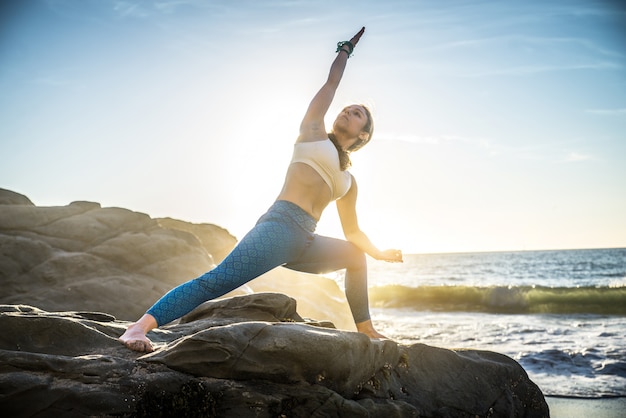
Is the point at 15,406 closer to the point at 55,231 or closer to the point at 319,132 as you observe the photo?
the point at 319,132

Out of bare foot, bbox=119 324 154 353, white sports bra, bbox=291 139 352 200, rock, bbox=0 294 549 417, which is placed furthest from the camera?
white sports bra, bbox=291 139 352 200

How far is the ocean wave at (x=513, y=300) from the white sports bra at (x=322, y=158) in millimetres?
24634

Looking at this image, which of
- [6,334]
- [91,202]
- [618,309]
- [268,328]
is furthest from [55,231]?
[618,309]

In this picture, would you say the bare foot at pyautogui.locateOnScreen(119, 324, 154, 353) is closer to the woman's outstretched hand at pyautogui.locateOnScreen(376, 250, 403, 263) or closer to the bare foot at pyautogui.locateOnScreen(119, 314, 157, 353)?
the bare foot at pyautogui.locateOnScreen(119, 314, 157, 353)

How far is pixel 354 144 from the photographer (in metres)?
5.02

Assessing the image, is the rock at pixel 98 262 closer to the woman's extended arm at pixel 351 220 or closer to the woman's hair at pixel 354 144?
the woman's extended arm at pixel 351 220

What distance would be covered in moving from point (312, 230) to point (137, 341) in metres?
1.92

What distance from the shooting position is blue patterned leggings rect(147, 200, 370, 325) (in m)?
4.16

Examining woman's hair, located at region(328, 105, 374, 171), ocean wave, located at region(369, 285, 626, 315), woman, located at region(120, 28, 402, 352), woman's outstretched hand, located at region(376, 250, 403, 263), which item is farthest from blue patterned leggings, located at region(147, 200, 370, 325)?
ocean wave, located at region(369, 285, 626, 315)

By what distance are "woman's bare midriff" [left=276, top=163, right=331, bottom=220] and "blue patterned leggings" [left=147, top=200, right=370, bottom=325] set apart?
0.23 ft

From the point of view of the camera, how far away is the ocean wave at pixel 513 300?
26.7m

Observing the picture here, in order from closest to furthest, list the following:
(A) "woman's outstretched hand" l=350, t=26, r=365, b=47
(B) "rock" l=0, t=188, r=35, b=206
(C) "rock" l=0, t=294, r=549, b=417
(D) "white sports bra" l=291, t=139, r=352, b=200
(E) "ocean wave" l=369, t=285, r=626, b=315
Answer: (C) "rock" l=0, t=294, r=549, b=417, (D) "white sports bra" l=291, t=139, r=352, b=200, (A) "woman's outstretched hand" l=350, t=26, r=365, b=47, (B) "rock" l=0, t=188, r=35, b=206, (E) "ocean wave" l=369, t=285, r=626, b=315

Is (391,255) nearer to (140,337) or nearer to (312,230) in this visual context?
(312,230)

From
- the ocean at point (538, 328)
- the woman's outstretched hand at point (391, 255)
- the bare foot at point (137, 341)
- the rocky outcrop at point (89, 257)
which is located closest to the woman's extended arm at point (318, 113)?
the woman's outstretched hand at point (391, 255)
